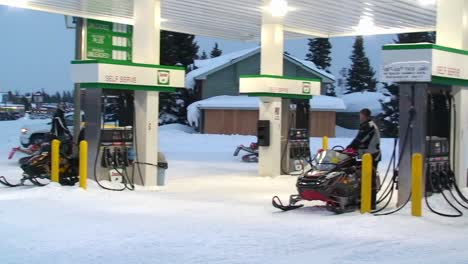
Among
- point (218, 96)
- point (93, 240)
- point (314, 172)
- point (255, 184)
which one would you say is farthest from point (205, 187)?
point (218, 96)

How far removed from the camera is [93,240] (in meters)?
8.50

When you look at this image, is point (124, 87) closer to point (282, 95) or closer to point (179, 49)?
point (282, 95)

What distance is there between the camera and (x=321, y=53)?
66562 millimetres

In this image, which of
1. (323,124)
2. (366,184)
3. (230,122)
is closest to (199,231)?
(366,184)

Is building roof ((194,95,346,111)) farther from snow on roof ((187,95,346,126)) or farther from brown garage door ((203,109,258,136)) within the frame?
brown garage door ((203,109,258,136))

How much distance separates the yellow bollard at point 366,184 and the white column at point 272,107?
756 centimetres

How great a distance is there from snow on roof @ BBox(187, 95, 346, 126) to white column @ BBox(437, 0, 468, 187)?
25367mm

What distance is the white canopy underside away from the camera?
1747 centimetres

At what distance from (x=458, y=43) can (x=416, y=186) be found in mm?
3462

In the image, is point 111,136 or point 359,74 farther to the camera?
point 359,74

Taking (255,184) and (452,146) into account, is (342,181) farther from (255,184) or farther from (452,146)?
(255,184)

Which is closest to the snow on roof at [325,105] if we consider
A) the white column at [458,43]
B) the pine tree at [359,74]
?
the pine tree at [359,74]

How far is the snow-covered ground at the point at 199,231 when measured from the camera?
308 inches

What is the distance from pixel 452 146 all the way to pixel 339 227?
4.05 meters
